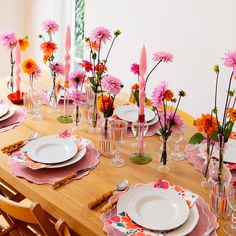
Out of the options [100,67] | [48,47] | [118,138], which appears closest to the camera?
[118,138]

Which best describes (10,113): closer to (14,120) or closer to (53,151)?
(14,120)

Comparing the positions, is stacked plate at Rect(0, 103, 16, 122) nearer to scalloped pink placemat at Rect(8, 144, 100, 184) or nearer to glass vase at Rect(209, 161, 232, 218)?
scalloped pink placemat at Rect(8, 144, 100, 184)

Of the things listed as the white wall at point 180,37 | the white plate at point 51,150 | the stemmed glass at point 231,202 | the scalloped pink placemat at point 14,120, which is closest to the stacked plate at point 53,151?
the white plate at point 51,150

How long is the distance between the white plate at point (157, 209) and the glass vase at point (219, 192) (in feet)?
0.29

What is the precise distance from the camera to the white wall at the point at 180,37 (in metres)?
2.83

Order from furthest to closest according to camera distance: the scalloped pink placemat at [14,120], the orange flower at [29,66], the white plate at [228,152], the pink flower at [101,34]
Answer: the orange flower at [29,66], the scalloped pink placemat at [14,120], the pink flower at [101,34], the white plate at [228,152]

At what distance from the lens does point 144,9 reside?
10.5 ft

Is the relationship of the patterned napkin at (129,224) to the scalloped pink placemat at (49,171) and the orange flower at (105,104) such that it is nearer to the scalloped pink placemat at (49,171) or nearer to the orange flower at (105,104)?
the scalloped pink placemat at (49,171)

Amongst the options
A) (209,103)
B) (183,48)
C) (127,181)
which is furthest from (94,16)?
(127,181)

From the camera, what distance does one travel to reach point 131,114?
2066 millimetres

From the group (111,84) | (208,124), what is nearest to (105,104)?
(111,84)

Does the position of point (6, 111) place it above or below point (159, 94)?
below

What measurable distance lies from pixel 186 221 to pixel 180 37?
195cm

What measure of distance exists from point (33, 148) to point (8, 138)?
0.62ft
